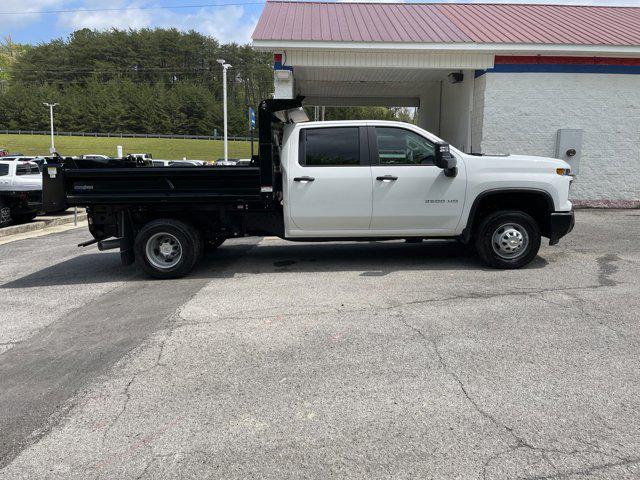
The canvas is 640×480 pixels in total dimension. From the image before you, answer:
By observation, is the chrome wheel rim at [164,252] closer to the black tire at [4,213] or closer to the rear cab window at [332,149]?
the rear cab window at [332,149]

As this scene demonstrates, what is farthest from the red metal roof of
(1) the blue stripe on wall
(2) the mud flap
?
(2) the mud flap

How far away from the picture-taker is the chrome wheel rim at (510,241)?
6.92m

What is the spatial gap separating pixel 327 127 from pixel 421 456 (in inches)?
195

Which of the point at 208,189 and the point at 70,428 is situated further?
the point at 208,189

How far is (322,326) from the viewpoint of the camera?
4.90 meters

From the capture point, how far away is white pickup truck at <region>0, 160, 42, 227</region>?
13.4 m

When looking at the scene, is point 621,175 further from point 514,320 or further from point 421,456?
point 421,456

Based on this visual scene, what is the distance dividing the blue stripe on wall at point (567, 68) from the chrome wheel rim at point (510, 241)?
7863 millimetres

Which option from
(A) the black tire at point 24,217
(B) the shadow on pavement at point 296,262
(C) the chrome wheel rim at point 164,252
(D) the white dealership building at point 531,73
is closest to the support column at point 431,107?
(D) the white dealership building at point 531,73

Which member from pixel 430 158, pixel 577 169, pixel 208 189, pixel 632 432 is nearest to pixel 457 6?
pixel 577 169

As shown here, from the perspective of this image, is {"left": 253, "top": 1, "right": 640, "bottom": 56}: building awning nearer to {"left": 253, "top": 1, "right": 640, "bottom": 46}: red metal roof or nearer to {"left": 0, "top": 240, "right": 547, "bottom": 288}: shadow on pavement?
{"left": 253, "top": 1, "right": 640, "bottom": 46}: red metal roof

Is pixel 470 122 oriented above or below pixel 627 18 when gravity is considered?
below

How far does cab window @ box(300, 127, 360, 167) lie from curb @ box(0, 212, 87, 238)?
9025mm

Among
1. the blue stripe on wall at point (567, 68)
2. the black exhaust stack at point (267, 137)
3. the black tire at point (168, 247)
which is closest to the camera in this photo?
the black exhaust stack at point (267, 137)
